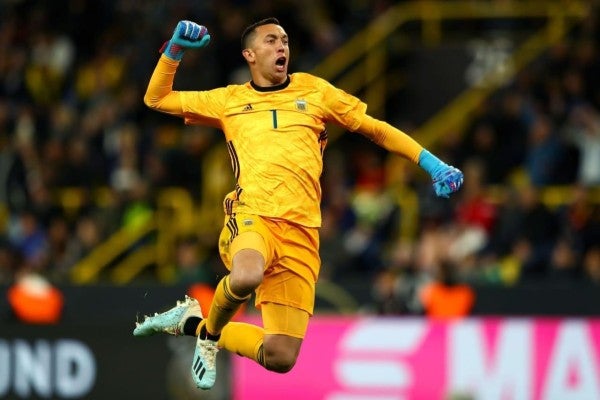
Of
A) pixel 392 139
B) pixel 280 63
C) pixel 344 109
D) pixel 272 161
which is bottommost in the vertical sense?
pixel 272 161

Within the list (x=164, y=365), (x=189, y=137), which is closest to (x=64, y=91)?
(x=189, y=137)

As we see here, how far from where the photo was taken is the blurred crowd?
17.3m

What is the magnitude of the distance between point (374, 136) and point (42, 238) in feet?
32.4

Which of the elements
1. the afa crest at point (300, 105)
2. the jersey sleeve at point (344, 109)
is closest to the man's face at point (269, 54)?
the afa crest at point (300, 105)

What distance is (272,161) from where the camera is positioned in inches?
415

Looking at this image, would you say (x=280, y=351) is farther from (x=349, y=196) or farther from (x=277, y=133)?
(x=349, y=196)

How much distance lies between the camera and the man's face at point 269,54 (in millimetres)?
10672

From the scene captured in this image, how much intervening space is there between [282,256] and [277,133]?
31.4 inches

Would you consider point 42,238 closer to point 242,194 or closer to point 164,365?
point 164,365

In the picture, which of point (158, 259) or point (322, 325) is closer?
point (322, 325)

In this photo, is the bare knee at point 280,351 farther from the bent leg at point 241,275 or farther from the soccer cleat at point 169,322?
the soccer cleat at point 169,322

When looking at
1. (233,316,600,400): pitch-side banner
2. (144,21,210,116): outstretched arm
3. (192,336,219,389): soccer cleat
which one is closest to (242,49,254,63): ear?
(144,21,210,116): outstretched arm

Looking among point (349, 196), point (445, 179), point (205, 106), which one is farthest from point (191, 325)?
point (349, 196)

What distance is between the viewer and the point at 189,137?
2006cm
